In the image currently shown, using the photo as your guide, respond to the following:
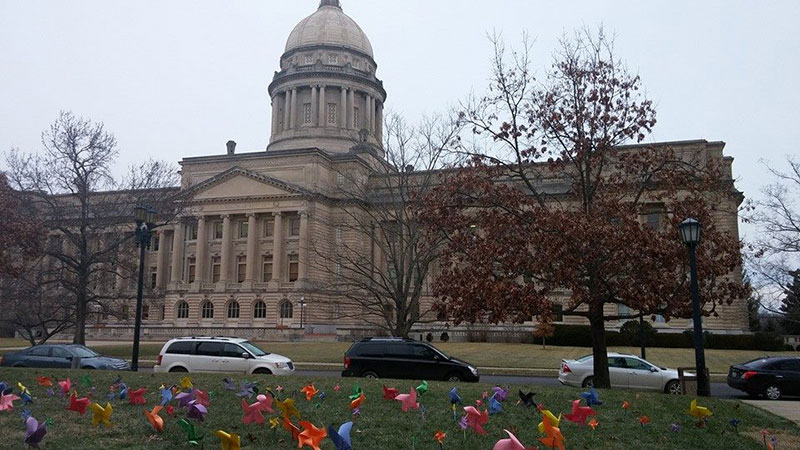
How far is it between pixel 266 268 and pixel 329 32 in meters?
36.8

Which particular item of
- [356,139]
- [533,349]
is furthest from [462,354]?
[356,139]

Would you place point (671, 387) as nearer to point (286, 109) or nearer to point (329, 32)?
point (286, 109)

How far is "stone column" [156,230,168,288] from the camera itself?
79.1 meters

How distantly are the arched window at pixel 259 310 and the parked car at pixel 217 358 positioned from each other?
47911mm

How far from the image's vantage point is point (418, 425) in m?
11.0

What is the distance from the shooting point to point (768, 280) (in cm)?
4309

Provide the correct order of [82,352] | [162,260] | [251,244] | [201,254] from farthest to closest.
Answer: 1. [162,260]
2. [201,254]
3. [251,244]
4. [82,352]

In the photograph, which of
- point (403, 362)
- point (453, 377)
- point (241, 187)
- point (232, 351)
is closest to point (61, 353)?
point (232, 351)

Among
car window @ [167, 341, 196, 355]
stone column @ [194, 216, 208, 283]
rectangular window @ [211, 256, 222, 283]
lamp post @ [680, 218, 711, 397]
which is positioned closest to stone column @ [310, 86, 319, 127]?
stone column @ [194, 216, 208, 283]

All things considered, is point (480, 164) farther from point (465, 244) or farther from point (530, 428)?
point (530, 428)

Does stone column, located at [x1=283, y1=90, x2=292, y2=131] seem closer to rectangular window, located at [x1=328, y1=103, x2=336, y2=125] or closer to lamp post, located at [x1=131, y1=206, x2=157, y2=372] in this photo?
rectangular window, located at [x1=328, y1=103, x2=336, y2=125]

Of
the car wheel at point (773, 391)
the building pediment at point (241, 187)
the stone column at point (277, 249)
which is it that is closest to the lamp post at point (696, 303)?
the car wheel at point (773, 391)

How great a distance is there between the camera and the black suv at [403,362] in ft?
74.6

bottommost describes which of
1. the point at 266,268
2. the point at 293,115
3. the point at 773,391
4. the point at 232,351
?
the point at 773,391
